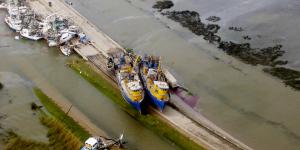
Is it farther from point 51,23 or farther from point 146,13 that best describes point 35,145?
point 146,13

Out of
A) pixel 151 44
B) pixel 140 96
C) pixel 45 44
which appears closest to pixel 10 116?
pixel 140 96

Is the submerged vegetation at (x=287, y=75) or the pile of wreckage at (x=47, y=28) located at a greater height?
the submerged vegetation at (x=287, y=75)

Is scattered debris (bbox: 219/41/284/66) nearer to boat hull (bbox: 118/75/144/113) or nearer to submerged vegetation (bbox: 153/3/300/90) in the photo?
submerged vegetation (bbox: 153/3/300/90)

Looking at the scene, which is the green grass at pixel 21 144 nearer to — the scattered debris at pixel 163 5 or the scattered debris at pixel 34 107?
the scattered debris at pixel 34 107

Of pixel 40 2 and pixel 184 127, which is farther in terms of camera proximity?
pixel 40 2

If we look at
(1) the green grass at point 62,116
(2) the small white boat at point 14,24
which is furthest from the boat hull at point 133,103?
(2) the small white boat at point 14,24

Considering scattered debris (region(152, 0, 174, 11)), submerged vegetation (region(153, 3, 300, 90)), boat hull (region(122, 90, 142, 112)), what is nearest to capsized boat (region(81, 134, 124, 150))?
boat hull (region(122, 90, 142, 112))
